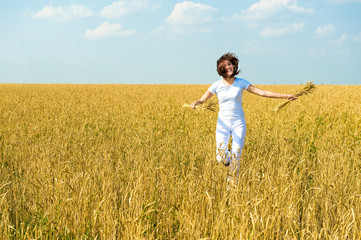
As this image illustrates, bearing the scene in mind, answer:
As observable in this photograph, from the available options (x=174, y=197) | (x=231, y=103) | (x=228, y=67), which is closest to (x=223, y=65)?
(x=228, y=67)

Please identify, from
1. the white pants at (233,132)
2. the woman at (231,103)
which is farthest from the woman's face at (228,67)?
the white pants at (233,132)

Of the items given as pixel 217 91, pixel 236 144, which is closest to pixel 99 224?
pixel 236 144

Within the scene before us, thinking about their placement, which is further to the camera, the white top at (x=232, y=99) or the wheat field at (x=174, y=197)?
the white top at (x=232, y=99)

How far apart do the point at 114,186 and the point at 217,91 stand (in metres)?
1.77

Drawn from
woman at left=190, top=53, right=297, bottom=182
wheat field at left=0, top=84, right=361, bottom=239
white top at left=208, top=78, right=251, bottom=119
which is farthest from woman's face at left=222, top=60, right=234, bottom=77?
wheat field at left=0, top=84, right=361, bottom=239

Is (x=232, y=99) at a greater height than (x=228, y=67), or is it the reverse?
(x=228, y=67)

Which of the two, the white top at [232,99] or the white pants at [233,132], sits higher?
the white top at [232,99]

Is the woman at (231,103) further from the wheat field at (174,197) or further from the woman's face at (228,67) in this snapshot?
the wheat field at (174,197)

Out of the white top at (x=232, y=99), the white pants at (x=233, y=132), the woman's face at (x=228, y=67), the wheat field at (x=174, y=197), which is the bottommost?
the wheat field at (x=174, y=197)

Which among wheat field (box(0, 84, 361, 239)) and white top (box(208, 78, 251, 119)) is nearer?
wheat field (box(0, 84, 361, 239))

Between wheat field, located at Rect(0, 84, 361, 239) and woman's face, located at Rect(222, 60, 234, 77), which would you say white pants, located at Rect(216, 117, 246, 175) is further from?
woman's face, located at Rect(222, 60, 234, 77)

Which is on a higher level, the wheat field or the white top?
the white top

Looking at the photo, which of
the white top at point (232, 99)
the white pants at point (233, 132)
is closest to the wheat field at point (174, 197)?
the white pants at point (233, 132)

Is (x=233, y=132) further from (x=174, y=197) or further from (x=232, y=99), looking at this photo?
(x=174, y=197)
